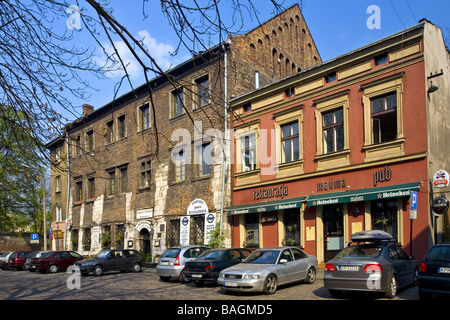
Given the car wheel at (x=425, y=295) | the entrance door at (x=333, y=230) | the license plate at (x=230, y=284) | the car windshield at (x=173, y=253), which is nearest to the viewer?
the car wheel at (x=425, y=295)

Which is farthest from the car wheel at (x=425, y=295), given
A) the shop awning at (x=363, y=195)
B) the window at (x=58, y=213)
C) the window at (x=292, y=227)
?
the window at (x=58, y=213)

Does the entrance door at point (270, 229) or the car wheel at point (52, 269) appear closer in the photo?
the entrance door at point (270, 229)

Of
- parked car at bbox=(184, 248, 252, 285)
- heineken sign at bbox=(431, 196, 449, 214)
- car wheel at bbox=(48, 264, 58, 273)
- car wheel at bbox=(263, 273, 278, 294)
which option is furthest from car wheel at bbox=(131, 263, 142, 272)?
heineken sign at bbox=(431, 196, 449, 214)

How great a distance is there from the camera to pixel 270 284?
1387 centimetres

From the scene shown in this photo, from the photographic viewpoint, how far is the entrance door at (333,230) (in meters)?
19.6

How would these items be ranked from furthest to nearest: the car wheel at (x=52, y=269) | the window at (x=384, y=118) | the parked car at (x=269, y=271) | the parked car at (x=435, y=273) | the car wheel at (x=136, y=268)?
the car wheel at (x=52, y=269), the car wheel at (x=136, y=268), the window at (x=384, y=118), the parked car at (x=269, y=271), the parked car at (x=435, y=273)

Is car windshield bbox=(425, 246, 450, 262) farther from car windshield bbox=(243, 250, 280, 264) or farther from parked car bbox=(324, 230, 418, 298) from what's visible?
car windshield bbox=(243, 250, 280, 264)

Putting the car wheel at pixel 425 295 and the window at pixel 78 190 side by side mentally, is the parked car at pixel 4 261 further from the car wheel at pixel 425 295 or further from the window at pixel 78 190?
the car wheel at pixel 425 295

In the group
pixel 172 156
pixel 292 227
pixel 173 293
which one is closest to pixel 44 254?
pixel 172 156

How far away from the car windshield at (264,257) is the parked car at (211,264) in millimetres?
1468

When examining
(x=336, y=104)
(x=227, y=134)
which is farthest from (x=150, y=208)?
(x=336, y=104)

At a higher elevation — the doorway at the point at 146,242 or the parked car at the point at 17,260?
the doorway at the point at 146,242

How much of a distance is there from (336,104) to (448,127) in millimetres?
4811

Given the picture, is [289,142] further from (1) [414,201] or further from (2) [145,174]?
(2) [145,174]
